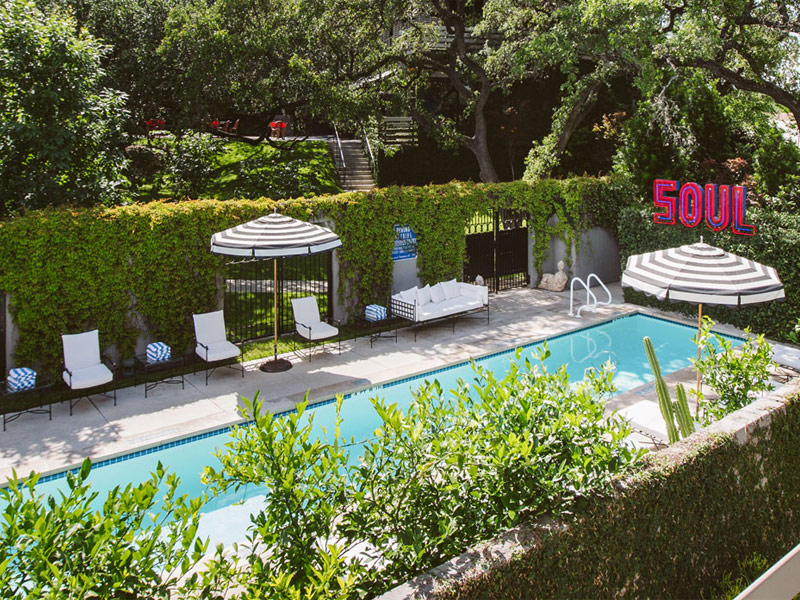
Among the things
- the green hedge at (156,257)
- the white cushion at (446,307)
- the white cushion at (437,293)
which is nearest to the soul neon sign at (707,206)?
the green hedge at (156,257)

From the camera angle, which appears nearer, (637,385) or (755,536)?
(755,536)

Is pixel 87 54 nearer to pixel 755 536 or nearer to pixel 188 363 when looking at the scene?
pixel 188 363

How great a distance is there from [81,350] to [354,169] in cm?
2035

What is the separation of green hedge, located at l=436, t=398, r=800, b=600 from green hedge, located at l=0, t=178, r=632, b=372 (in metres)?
10.7

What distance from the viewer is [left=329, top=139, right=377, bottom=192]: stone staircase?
30.0m

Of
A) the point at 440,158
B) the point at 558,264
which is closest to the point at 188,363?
the point at 558,264

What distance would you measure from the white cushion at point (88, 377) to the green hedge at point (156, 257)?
943 millimetres

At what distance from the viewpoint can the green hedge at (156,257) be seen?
479 inches

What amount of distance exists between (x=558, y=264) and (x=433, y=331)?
5.79 meters

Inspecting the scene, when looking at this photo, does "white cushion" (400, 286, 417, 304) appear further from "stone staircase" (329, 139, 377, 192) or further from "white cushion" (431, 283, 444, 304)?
"stone staircase" (329, 139, 377, 192)

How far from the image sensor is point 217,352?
13.1m

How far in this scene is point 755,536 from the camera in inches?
255

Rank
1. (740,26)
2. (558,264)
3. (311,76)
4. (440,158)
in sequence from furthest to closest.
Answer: (440,158)
(311,76)
(558,264)
(740,26)

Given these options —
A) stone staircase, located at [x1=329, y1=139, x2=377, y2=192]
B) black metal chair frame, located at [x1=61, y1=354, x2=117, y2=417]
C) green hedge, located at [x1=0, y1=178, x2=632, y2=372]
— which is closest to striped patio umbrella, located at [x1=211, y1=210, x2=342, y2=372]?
green hedge, located at [x1=0, y1=178, x2=632, y2=372]
